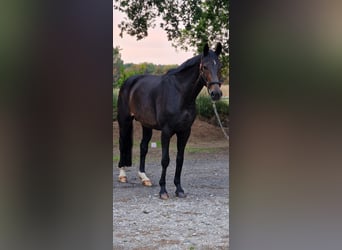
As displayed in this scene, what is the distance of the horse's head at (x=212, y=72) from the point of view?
10.4 feet

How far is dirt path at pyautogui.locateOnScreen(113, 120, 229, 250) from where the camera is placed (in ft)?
7.93

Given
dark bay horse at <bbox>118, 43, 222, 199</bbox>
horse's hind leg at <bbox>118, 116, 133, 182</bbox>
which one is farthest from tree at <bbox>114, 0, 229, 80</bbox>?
horse's hind leg at <bbox>118, 116, 133, 182</bbox>

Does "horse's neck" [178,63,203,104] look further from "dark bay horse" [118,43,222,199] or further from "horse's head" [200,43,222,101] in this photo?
"horse's head" [200,43,222,101]

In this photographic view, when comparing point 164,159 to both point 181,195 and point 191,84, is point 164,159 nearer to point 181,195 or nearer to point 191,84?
point 181,195

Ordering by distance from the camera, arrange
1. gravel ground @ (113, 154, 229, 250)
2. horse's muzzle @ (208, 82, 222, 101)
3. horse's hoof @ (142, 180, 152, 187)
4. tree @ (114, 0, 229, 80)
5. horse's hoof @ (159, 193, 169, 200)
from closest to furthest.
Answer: gravel ground @ (113, 154, 229, 250)
horse's muzzle @ (208, 82, 222, 101)
horse's hoof @ (159, 193, 169, 200)
horse's hoof @ (142, 180, 152, 187)
tree @ (114, 0, 229, 80)

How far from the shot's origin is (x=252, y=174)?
0.93m

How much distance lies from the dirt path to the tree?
1.23 metres

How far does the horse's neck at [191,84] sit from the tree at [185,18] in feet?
4.00

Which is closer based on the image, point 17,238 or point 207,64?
point 17,238

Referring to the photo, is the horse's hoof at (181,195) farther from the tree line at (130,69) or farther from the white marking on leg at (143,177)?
the tree line at (130,69)

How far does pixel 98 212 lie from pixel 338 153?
496mm

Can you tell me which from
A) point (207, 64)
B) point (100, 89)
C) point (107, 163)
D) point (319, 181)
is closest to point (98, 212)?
point (107, 163)

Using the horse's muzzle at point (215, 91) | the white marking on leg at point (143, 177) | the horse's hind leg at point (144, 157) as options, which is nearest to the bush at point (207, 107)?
the horse's hind leg at point (144, 157)

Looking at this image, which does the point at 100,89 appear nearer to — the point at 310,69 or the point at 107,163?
the point at 107,163
